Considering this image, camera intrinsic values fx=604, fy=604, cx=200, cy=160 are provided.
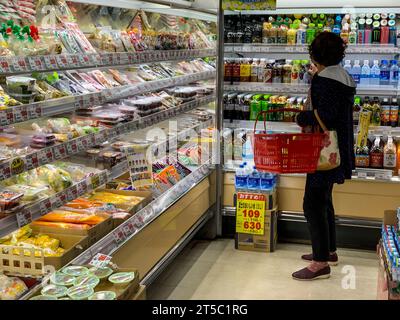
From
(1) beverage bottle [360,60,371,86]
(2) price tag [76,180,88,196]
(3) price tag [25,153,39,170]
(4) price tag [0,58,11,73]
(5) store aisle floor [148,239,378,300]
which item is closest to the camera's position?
(4) price tag [0,58,11,73]

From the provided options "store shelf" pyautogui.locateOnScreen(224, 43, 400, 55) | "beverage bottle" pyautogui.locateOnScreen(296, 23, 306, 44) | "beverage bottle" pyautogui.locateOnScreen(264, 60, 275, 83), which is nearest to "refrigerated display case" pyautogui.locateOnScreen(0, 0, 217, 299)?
"store shelf" pyautogui.locateOnScreen(224, 43, 400, 55)

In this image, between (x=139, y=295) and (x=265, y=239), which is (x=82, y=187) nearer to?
(x=139, y=295)

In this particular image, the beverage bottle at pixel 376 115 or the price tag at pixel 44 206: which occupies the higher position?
the beverage bottle at pixel 376 115

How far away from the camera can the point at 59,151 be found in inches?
126

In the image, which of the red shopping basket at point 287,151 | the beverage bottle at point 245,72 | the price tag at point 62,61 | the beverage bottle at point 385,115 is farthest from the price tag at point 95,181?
the beverage bottle at point 385,115

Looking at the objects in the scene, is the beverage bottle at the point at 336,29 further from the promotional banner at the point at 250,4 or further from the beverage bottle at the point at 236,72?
the beverage bottle at the point at 236,72

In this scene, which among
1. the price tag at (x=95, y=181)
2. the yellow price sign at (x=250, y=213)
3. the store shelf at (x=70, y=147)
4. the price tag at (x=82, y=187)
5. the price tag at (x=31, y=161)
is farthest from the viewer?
the yellow price sign at (x=250, y=213)

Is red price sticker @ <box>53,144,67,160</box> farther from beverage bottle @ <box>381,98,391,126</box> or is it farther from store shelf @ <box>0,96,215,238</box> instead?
beverage bottle @ <box>381,98,391,126</box>

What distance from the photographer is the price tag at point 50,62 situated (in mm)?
3027

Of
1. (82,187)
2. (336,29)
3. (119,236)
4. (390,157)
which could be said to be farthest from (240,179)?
(82,187)

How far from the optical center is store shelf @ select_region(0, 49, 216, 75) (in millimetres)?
2753

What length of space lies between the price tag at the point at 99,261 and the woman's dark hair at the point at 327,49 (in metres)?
2.35

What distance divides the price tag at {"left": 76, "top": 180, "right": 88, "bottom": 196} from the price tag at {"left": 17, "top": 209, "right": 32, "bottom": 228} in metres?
0.49

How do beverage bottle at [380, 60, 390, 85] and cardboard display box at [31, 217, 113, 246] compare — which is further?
beverage bottle at [380, 60, 390, 85]
